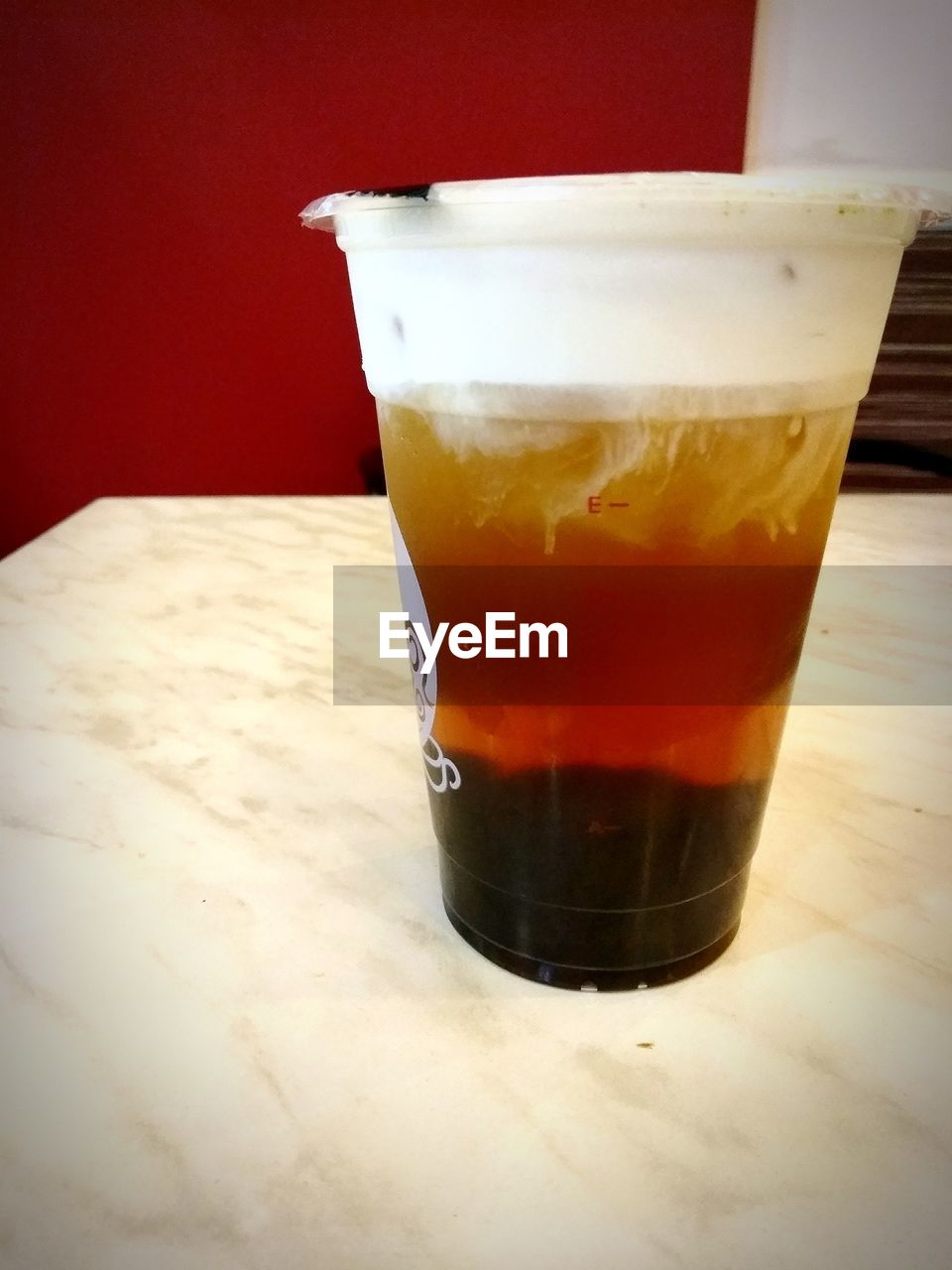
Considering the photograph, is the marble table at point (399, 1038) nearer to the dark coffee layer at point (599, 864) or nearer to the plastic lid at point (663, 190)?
the dark coffee layer at point (599, 864)

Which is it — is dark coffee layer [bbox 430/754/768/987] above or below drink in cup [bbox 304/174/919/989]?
below

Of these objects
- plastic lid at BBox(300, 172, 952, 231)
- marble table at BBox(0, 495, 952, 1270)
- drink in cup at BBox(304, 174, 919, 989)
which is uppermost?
plastic lid at BBox(300, 172, 952, 231)

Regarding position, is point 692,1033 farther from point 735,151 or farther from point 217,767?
point 735,151

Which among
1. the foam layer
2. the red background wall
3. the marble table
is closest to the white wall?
the red background wall

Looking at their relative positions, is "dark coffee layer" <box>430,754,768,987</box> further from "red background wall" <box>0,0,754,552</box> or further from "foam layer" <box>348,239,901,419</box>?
"red background wall" <box>0,0,754,552</box>

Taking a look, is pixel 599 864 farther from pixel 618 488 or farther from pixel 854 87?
pixel 854 87

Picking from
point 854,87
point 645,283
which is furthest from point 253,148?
point 645,283

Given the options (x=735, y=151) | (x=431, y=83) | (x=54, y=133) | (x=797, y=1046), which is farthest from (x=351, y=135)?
(x=797, y=1046)

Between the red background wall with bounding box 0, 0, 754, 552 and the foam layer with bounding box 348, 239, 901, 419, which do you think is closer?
the foam layer with bounding box 348, 239, 901, 419
